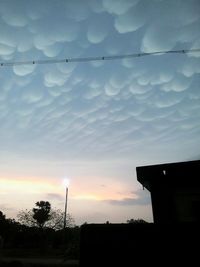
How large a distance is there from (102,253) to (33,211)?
165 ft

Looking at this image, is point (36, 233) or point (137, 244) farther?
point (36, 233)

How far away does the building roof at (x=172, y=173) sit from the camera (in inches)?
413

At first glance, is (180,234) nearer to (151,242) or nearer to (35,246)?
(151,242)

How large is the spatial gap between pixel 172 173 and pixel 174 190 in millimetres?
718

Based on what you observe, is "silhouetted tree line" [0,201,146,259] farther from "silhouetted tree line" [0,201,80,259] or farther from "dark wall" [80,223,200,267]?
"dark wall" [80,223,200,267]

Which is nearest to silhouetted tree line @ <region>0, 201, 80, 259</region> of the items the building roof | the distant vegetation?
the distant vegetation

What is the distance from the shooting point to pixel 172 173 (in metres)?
10.7

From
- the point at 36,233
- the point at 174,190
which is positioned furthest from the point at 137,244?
the point at 36,233

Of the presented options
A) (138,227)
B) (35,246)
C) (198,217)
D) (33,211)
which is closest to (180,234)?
(138,227)

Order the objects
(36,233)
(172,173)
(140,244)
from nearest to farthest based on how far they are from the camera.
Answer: (140,244)
(172,173)
(36,233)

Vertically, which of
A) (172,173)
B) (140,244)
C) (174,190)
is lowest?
(140,244)

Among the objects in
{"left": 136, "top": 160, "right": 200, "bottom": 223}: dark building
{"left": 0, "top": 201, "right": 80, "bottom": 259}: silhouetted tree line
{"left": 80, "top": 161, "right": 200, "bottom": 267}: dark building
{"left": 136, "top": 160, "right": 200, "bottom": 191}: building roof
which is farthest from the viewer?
{"left": 0, "top": 201, "right": 80, "bottom": 259}: silhouetted tree line

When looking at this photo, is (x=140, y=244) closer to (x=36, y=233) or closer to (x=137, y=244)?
(x=137, y=244)

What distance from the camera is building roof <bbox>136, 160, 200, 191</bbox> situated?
10484 mm
